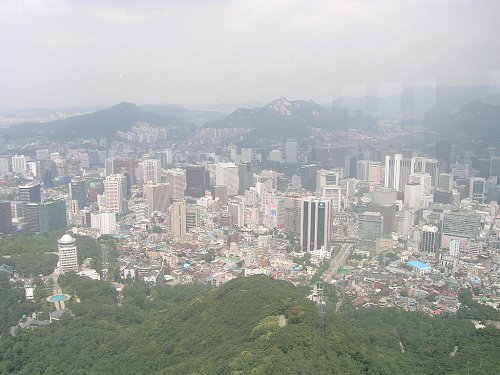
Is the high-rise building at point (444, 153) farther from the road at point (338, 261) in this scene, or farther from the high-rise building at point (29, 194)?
the high-rise building at point (29, 194)

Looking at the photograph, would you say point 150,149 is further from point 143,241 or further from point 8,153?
point 143,241

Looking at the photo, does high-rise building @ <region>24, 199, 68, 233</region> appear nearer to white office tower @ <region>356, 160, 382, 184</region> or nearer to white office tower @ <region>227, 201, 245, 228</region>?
white office tower @ <region>227, 201, 245, 228</region>

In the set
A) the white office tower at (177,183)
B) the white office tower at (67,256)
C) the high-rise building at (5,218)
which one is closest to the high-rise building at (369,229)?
the white office tower at (67,256)

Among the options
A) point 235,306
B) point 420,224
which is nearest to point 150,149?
point 420,224

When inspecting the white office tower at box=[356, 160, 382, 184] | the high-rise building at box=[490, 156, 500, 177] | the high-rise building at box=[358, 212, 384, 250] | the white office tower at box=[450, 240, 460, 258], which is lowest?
the white office tower at box=[450, 240, 460, 258]

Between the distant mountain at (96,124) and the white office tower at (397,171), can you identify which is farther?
the distant mountain at (96,124)

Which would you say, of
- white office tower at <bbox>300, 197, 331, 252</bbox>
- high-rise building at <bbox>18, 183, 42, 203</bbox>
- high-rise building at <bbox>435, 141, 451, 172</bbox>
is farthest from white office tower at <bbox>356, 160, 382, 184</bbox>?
high-rise building at <bbox>18, 183, 42, 203</bbox>
